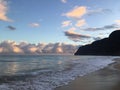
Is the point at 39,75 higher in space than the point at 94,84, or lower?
higher

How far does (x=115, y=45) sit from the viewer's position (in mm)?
180625

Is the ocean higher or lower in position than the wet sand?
higher

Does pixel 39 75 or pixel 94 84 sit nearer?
pixel 94 84

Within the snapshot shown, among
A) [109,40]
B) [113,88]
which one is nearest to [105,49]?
[109,40]

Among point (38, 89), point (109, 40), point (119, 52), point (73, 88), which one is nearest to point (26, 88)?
point (38, 89)

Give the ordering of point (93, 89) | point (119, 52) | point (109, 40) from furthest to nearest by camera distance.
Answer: point (109, 40) → point (119, 52) → point (93, 89)

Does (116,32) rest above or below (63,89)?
above

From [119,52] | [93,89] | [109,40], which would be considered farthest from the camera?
[109,40]

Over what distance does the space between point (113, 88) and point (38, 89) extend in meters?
3.99

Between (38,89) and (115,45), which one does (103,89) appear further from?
(115,45)

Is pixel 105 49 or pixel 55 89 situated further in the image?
pixel 105 49

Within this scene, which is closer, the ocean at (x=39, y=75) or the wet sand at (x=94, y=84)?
the wet sand at (x=94, y=84)

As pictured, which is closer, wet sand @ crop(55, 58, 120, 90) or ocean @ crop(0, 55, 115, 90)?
wet sand @ crop(55, 58, 120, 90)

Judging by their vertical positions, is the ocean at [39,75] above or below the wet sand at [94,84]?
above
